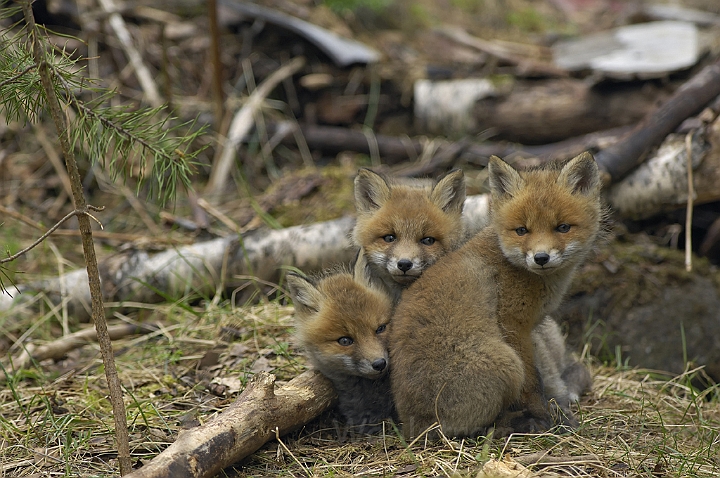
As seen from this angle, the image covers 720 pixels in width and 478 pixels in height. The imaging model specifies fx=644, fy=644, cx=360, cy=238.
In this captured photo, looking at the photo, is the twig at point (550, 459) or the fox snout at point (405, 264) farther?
the fox snout at point (405, 264)

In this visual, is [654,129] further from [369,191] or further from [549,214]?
[369,191]

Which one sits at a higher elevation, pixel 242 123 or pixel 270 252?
pixel 242 123

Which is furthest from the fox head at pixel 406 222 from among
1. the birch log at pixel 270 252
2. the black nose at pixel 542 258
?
the birch log at pixel 270 252

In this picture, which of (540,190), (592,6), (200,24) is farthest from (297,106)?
(592,6)

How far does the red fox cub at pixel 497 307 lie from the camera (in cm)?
369

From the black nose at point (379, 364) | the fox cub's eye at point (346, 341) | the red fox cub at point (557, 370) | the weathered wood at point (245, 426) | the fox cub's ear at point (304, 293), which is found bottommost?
the red fox cub at point (557, 370)

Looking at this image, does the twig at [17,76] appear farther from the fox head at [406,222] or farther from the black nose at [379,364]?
the black nose at [379,364]

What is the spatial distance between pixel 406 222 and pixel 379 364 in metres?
0.99

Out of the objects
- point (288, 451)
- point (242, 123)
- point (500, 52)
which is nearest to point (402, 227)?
point (288, 451)

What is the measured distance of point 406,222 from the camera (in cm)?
429

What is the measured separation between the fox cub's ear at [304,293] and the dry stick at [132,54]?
5.36m

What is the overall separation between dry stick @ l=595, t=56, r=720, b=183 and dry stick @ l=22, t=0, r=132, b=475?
4.48 m

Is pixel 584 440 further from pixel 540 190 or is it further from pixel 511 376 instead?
pixel 540 190

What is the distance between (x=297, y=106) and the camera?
9.18 m
